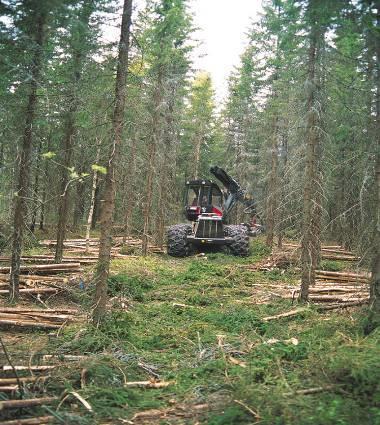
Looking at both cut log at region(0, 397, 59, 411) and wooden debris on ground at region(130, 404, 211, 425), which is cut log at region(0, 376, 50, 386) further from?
wooden debris on ground at region(130, 404, 211, 425)

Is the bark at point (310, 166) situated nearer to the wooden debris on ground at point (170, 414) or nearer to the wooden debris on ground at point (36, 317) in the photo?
the wooden debris on ground at point (36, 317)

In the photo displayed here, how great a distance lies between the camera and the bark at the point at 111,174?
7.92 metres

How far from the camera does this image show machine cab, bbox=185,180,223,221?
2028 centimetres

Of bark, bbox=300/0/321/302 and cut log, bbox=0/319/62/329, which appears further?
bark, bbox=300/0/321/302

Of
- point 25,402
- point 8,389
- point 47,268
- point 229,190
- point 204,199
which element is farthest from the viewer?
point 229,190

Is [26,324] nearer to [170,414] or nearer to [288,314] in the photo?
[170,414]

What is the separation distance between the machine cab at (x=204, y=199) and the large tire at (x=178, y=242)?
1.31m

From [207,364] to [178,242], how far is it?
1279 centimetres

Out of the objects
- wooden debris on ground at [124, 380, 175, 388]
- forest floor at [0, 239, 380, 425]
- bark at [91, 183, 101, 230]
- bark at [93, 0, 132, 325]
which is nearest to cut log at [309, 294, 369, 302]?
forest floor at [0, 239, 380, 425]

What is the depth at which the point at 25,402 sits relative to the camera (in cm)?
449

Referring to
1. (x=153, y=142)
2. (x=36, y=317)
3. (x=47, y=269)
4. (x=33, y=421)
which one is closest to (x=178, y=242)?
(x=153, y=142)

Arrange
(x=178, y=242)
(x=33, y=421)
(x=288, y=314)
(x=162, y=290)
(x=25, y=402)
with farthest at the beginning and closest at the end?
1. (x=178, y=242)
2. (x=162, y=290)
3. (x=288, y=314)
4. (x=25, y=402)
5. (x=33, y=421)

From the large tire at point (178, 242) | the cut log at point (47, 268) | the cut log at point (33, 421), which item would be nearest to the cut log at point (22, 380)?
the cut log at point (33, 421)

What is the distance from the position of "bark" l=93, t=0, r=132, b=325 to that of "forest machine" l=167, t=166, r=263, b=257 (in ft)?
36.4
